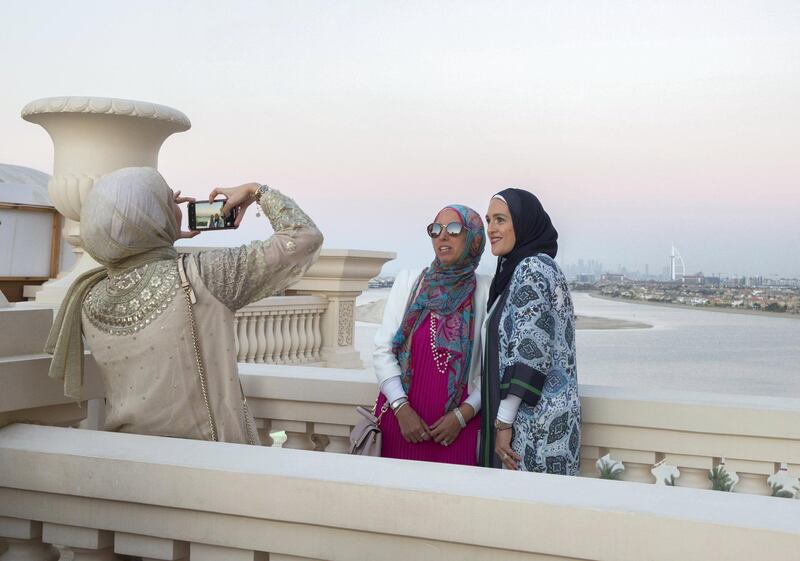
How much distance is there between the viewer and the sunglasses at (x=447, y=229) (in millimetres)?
2629

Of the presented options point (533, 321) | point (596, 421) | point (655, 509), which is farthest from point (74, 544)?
point (596, 421)

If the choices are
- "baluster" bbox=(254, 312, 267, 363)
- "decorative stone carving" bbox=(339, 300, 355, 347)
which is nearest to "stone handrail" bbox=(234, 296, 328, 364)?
"baluster" bbox=(254, 312, 267, 363)

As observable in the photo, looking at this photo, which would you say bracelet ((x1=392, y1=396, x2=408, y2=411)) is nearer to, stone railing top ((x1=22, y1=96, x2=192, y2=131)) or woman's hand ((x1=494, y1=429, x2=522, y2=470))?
woman's hand ((x1=494, y1=429, x2=522, y2=470))

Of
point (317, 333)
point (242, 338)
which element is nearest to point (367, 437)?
point (242, 338)

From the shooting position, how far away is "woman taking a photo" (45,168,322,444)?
194 cm

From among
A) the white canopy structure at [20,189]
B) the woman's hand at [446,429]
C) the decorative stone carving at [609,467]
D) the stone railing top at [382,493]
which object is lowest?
the decorative stone carving at [609,467]

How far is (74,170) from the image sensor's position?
493 centimetres

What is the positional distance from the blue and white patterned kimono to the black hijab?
0.21ft

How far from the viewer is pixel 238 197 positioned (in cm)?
218

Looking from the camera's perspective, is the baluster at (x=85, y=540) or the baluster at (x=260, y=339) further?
the baluster at (x=260, y=339)

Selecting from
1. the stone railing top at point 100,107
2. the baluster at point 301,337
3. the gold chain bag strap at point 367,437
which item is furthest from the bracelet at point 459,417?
the baluster at point 301,337

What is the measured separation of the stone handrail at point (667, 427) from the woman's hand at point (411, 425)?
0.64 feet

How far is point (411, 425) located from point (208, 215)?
0.95m

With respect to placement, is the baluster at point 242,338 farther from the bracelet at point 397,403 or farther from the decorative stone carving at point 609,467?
the decorative stone carving at point 609,467
